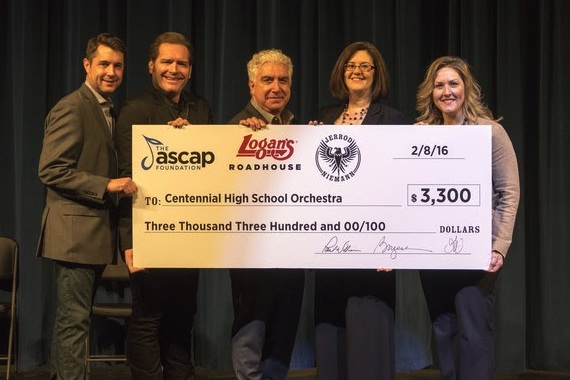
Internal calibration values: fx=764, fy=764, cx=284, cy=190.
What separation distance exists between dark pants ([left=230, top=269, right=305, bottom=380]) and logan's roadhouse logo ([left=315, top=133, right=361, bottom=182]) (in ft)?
1.81

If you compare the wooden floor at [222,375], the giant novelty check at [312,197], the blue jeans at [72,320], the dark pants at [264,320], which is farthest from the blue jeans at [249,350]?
the wooden floor at [222,375]

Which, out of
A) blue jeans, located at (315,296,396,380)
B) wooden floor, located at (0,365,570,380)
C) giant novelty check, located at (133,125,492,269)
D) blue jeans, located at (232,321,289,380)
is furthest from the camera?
wooden floor, located at (0,365,570,380)

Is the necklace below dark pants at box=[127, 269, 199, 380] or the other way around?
the other way around

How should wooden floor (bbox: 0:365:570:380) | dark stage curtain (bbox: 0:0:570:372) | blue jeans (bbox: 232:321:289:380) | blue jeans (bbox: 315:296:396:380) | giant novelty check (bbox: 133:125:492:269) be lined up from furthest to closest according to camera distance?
dark stage curtain (bbox: 0:0:570:372), wooden floor (bbox: 0:365:570:380), blue jeans (bbox: 232:321:289:380), blue jeans (bbox: 315:296:396:380), giant novelty check (bbox: 133:125:492:269)

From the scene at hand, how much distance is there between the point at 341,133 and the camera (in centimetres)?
321

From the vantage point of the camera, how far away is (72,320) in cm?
337

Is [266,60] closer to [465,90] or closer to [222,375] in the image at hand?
[465,90]

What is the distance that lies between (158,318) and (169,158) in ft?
2.42

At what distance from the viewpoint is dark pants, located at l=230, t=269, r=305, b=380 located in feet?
11.2

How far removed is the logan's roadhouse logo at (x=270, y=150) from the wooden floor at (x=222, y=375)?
2.14 metres

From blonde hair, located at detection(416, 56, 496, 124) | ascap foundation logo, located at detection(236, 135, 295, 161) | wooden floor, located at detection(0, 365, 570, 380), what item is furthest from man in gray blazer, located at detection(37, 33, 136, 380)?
wooden floor, located at detection(0, 365, 570, 380)

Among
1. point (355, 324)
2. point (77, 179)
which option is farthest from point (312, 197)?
point (77, 179)

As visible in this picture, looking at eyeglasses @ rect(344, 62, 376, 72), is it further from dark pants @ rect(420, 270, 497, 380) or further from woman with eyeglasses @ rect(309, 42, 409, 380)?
dark pants @ rect(420, 270, 497, 380)

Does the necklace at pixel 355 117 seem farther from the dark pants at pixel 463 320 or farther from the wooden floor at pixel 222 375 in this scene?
the wooden floor at pixel 222 375
